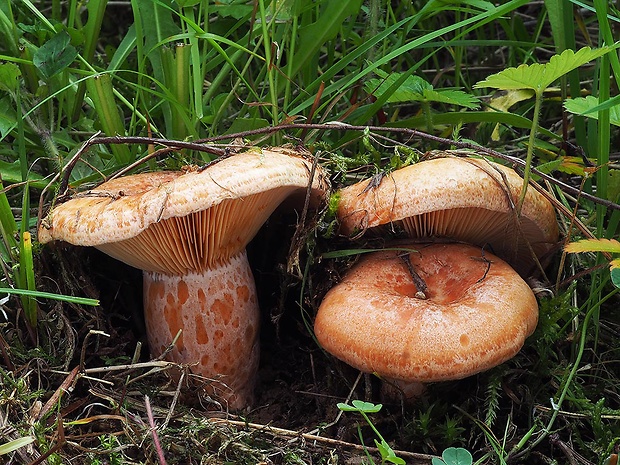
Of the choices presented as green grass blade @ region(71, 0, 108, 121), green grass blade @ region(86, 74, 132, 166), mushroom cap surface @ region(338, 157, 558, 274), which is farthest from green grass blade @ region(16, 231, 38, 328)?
mushroom cap surface @ region(338, 157, 558, 274)

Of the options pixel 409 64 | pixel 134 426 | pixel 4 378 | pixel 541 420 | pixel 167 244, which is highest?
→ pixel 409 64

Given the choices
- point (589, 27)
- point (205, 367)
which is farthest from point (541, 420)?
point (589, 27)

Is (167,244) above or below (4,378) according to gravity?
above

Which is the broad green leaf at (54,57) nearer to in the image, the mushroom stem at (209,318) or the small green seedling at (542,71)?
the mushroom stem at (209,318)

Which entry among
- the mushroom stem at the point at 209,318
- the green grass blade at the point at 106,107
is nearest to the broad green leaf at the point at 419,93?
the mushroom stem at the point at 209,318

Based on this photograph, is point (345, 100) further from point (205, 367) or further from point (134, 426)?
point (134, 426)

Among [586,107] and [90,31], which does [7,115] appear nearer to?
[90,31]
